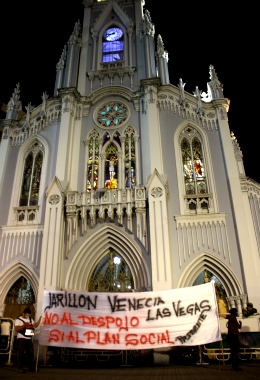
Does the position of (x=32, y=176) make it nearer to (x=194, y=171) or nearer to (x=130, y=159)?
(x=130, y=159)

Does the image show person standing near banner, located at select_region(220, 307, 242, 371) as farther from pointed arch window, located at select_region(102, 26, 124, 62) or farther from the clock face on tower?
the clock face on tower

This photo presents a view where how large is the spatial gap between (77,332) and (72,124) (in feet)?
36.0

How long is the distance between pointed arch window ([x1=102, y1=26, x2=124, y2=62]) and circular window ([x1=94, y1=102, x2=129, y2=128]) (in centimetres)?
384

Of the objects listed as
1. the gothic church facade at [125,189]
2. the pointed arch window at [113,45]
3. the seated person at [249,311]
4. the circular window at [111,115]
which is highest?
the pointed arch window at [113,45]

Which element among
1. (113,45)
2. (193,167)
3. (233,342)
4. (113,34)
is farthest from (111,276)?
(113,34)

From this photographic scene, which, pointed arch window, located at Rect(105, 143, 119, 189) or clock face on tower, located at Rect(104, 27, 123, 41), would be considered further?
clock face on tower, located at Rect(104, 27, 123, 41)

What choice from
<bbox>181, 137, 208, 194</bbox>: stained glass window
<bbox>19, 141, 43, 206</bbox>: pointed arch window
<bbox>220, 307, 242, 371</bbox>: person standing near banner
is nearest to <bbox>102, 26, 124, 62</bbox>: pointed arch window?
<bbox>19, 141, 43, 206</bbox>: pointed arch window

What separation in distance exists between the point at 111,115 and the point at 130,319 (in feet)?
37.6

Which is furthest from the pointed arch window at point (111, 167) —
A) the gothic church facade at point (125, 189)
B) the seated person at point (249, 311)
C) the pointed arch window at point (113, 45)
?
the seated person at point (249, 311)

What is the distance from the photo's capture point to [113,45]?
67.8ft

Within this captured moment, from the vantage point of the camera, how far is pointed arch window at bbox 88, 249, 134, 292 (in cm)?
1355

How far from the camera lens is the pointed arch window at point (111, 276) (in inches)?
534

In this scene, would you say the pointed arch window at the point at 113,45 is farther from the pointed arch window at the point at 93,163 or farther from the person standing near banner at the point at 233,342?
the person standing near banner at the point at 233,342

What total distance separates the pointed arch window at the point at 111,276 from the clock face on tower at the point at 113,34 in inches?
552
